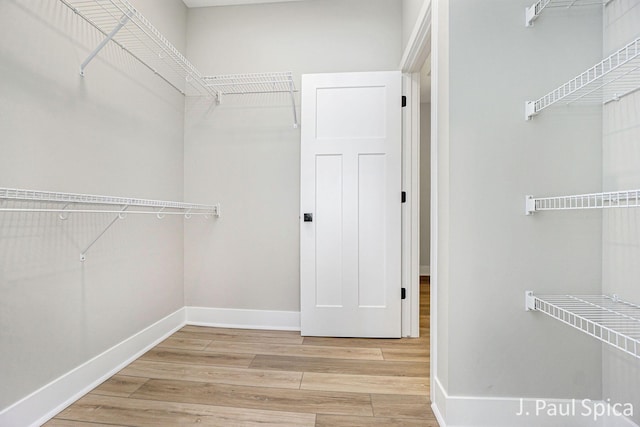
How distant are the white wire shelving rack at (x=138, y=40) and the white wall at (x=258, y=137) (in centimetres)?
21

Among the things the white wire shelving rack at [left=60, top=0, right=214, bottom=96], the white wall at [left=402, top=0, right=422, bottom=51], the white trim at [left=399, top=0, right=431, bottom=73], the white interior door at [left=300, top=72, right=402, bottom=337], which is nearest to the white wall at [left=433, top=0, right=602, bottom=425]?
the white trim at [left=399, top=0, right=431, bottom=73]

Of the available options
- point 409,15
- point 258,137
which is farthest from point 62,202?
point 409,15

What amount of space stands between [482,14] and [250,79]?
165 centimetres

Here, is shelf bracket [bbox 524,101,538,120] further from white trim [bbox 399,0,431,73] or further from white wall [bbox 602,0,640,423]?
white trim [bbox 399,0,431,73]

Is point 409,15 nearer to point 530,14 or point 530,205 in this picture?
point 530,14

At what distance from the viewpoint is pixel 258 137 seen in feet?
7.72

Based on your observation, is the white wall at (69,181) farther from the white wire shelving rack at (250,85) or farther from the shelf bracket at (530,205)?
the shelf bracket at (530,205)

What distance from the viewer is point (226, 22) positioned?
238cm

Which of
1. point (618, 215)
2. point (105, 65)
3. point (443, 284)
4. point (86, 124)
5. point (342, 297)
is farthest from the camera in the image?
point (342, 297)

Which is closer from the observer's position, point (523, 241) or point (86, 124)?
point (523, 241)

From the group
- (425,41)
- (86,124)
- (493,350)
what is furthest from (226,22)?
(493,350)

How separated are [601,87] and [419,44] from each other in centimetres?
99

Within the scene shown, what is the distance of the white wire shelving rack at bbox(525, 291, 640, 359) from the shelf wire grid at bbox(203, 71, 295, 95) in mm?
2089

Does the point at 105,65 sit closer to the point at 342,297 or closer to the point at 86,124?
the point at 86,124
